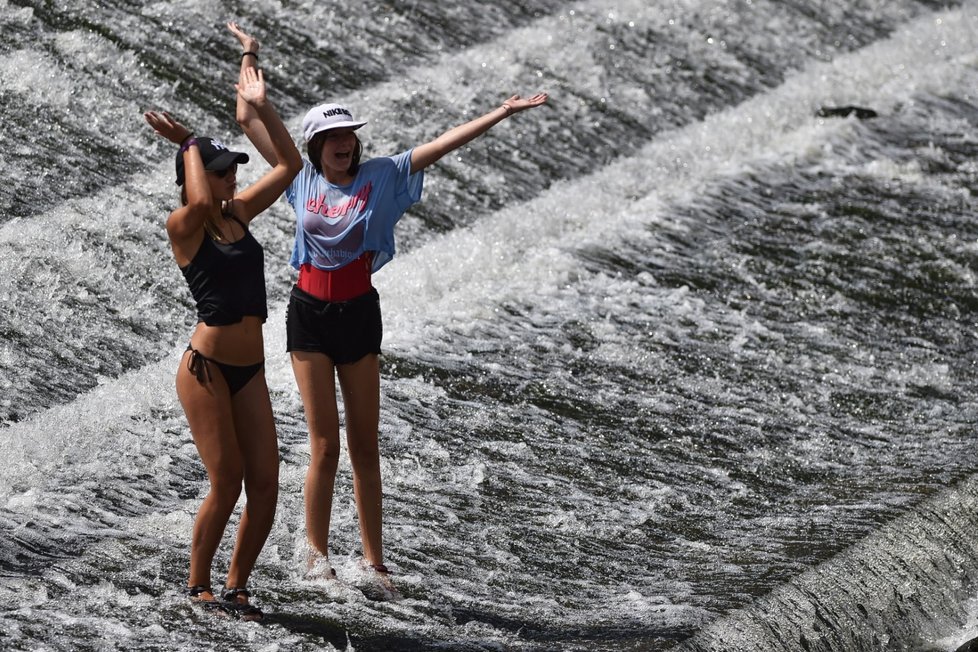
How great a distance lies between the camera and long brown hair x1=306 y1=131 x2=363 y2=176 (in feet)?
18.6

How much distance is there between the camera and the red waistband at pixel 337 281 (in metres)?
5.72

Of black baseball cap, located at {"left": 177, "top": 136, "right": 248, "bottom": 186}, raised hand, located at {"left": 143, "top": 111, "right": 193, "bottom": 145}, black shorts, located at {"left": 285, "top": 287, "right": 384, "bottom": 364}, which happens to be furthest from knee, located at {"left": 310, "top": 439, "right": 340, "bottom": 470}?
raised hand, located at {"left": 143, "top": 111, "right": 193, "bottom": 145}

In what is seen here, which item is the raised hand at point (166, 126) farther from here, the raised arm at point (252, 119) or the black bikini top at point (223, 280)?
the black bikini top at point (223, 280)

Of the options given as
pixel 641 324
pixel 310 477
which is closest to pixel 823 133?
pixel 641 324

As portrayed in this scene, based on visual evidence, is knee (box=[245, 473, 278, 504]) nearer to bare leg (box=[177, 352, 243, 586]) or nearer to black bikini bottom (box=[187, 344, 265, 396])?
bare leg (box=[177, 352, 243, 586])

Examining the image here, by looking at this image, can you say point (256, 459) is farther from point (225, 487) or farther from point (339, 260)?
point (339, 260)

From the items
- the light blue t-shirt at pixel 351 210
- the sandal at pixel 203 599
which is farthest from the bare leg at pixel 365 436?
the sandal at pixel 203 599

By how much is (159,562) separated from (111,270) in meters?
3.42

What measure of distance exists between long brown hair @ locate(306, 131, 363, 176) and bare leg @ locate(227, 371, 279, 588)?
33.5 inches

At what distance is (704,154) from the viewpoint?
12.7 m

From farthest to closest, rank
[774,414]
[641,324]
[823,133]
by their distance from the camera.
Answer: [823,133], [641,324], [774,414]

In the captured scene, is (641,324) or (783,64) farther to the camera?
(783,64)

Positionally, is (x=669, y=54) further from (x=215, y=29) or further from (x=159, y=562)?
(x=159, y=562)

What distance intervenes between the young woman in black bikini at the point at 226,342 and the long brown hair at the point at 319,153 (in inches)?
8.3
